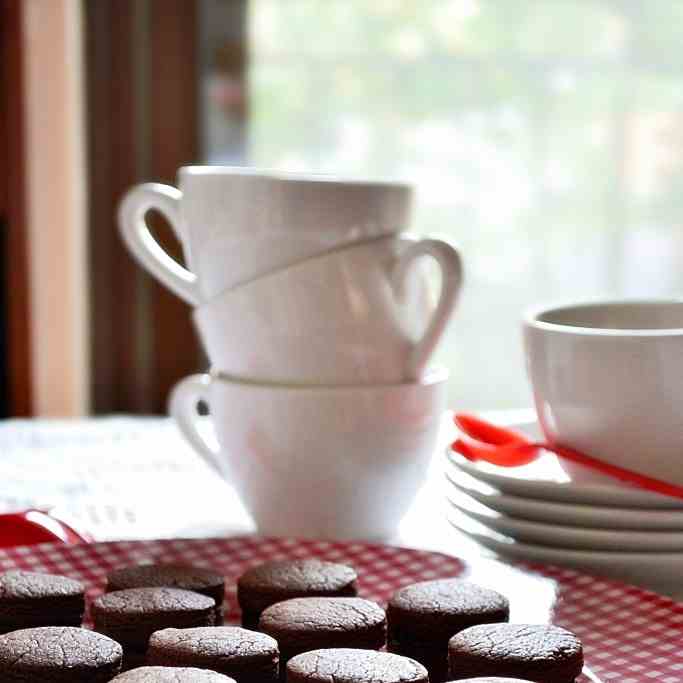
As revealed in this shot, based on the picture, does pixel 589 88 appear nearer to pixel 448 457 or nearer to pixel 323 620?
pixel 448 457

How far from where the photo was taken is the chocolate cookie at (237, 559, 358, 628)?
0.63 m

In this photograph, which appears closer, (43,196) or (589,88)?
(43,196)

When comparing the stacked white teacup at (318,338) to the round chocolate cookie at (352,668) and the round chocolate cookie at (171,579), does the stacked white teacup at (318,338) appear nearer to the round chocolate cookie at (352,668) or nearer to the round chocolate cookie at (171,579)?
the round chocolate cookie at (171,579)

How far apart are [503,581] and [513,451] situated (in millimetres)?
119

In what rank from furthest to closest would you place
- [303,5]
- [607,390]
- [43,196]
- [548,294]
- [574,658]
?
1. [548,294]
2. [303,5]
3. [43,196]
4. [607,390]
5. [574,658]

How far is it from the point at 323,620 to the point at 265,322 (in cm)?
27

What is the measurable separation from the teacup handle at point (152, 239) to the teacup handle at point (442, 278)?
0.15 m

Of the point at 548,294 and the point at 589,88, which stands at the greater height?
the point at 589,88

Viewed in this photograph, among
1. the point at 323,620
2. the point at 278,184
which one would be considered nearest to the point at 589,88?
the point at 278,184

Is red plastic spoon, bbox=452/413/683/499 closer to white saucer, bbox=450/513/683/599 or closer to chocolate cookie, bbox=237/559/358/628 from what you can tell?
white saucer, bbox=450/513/683/599

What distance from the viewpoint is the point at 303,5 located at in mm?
2457

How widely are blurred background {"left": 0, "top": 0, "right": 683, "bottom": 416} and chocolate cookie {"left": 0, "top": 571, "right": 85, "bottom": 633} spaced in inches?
69.2

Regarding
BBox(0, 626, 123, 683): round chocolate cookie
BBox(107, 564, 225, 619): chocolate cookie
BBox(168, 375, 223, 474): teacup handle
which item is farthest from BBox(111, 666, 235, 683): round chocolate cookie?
BBox(168, 375, 223, 474): teacup handle

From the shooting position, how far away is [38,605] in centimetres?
61
